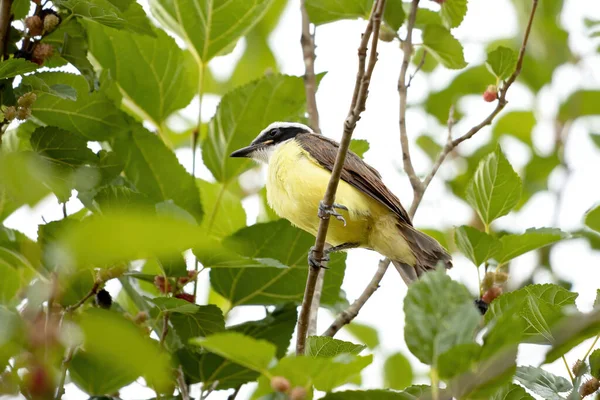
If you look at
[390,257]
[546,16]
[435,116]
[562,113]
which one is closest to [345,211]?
[390,257]

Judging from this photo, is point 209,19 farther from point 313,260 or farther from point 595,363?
point 595,363

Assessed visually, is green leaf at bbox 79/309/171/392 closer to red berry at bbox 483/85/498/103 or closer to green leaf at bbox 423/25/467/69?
red berry at bbox 483/85/498/103

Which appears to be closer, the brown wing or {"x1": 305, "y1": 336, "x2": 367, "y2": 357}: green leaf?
{"x1": 305, "y1": 336, "x2": 367, "y2": 357}: green leaf

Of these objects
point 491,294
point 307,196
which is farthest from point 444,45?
point 491,294

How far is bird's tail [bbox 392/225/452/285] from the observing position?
420 centimetres

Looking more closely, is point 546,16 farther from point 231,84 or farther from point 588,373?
point 588,373

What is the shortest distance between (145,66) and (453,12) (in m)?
1.65

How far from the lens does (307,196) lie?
13.6 ft

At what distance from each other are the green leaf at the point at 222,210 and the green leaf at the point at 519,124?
8.34 feet

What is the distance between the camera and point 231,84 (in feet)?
18.8

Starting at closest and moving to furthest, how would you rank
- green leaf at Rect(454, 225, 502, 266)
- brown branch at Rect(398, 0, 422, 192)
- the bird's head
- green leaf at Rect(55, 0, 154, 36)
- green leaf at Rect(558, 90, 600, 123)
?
green leaf at Rect(55, 0, 154, 36) → green leaf at Rect(454, 225, 502, 266) → brown branch at Rect(398, 0, 422, 192) → the bird's head → green leaf at Rect(558, 90, 600, 123)

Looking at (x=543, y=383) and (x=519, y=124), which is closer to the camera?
(x=543, y=383)

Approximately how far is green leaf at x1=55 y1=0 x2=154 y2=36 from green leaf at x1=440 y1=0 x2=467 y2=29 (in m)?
1.63

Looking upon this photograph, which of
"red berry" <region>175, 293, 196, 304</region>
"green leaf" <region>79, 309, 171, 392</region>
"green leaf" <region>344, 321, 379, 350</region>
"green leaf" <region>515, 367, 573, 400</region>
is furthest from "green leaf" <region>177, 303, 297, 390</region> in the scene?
"green leaf" <region>79, 309, 171, 392</region>
